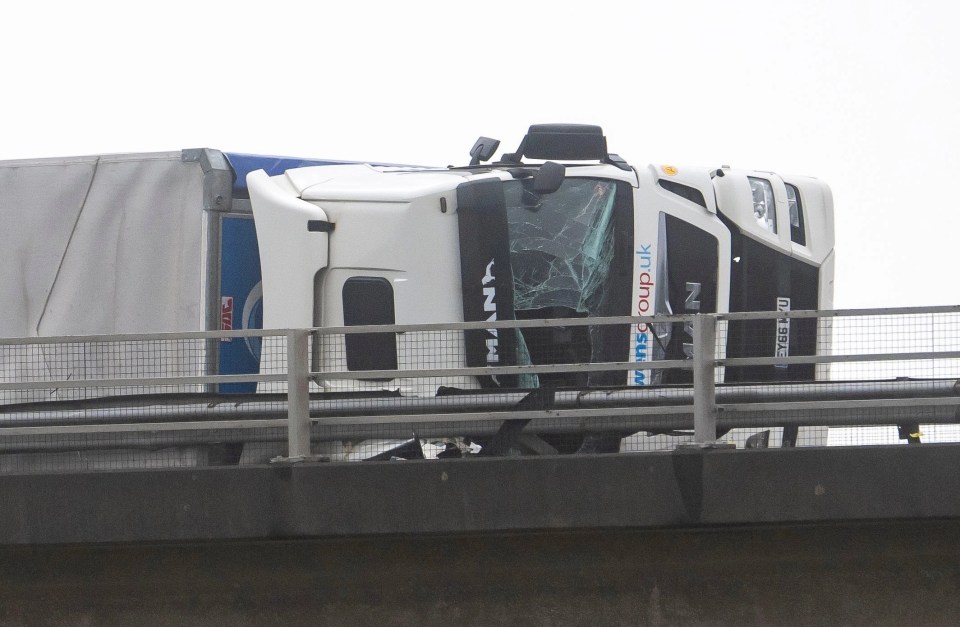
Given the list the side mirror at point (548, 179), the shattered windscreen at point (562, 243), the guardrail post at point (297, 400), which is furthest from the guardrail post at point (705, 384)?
the guardrail post at point (297, 400)

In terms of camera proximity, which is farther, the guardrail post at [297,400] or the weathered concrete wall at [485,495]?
the guardrail post at [297,400]

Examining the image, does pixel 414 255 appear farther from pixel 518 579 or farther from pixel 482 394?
pixel 518 579

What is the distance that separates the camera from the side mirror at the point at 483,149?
8.06 meters

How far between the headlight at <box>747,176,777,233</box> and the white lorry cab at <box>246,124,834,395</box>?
14 cm

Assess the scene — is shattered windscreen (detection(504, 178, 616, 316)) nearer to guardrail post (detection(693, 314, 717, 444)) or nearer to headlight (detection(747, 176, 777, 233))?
headlight (detection(747, 176, 777, 233))

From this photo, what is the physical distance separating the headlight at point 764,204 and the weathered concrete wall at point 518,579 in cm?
271

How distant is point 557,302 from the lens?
23.1 ft

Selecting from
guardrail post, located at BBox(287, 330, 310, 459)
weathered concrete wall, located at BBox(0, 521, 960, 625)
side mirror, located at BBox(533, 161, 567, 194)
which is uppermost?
side mirror, located at BBox(533, 161, 567, 194)

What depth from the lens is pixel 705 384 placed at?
5.58 metres

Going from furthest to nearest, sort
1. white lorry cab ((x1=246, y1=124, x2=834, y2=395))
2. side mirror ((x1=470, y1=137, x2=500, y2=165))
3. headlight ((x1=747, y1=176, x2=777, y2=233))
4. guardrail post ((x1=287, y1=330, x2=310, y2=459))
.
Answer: side mirror ((x1=470, y1=137, x2=500, y2=165)) → headlight ((x1=747, y1=176, x2=777, y2=233)) → white lorry cab ((x1=246, y1=124, x2=834, y2=395)) → guardrail post ((x1=287, y1=330, x2=310, y2=459))

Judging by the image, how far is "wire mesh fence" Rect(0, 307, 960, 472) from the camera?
5.77 metres

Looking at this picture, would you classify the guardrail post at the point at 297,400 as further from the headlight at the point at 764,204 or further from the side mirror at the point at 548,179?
the headlight at the point at 764,204

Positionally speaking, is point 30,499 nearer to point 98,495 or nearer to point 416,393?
point 98,495

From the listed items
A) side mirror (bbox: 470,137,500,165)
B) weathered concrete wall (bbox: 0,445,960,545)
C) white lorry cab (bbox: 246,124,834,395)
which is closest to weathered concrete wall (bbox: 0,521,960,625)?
weathered concrete wall (bbox: 0,445,960,545)
